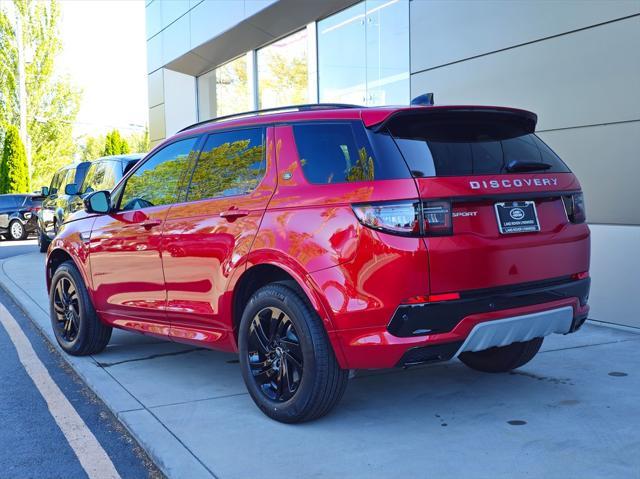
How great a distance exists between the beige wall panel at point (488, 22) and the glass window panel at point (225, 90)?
727 cm

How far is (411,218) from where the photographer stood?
144 inches

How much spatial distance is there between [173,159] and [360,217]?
213cm

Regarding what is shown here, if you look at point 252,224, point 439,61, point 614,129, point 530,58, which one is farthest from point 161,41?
point 252,224

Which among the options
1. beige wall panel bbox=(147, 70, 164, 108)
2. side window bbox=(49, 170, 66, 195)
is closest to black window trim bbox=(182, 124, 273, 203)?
side window bbox=(49, 170, 66, 195)

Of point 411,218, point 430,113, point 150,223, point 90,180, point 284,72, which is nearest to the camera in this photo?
point 411,218

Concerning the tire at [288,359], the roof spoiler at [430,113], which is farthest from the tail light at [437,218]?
the tire at [288,359]

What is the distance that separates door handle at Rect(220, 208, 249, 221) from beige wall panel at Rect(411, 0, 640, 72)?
4461 mm

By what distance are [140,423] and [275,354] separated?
91cm

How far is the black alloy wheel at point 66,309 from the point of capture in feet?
20.5

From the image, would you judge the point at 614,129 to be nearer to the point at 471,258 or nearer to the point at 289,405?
the point at 471,258

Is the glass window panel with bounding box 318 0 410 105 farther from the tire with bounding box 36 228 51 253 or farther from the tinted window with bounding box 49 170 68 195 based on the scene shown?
the tire with bounding box 36 228 51 253

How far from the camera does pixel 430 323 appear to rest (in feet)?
12.1

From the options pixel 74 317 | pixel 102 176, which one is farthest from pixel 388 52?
pixel 74 317

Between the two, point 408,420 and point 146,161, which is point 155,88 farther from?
point 408,420
